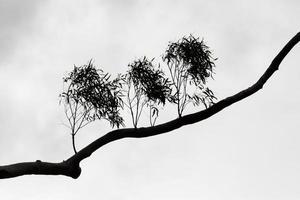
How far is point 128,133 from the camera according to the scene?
11.1 meters

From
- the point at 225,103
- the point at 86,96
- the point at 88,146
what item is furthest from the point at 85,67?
the point at 225,103

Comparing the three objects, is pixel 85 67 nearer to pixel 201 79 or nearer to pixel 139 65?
pixel 139 65

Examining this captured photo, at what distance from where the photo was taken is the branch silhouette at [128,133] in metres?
9.73

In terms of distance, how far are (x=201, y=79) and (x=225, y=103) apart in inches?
65.4

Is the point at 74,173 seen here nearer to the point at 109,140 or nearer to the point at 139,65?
the point at 109,140

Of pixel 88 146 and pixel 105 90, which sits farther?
pixel 105 90

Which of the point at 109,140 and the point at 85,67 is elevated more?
the point at 85,67

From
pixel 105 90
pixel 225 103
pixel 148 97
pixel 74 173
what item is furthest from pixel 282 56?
pixel 74 173

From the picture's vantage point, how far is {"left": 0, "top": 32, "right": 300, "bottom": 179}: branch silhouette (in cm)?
973

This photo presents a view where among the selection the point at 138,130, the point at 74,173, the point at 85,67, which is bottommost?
the point at 74,173

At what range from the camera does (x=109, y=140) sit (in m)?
10.8

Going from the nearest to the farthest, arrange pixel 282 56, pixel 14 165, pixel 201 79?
pixel 14 165
pixel 282 56
pixel 201 79

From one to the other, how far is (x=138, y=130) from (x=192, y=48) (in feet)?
9.41

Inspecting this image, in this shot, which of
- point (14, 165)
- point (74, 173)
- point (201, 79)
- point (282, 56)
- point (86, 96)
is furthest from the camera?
point (201, 79)
